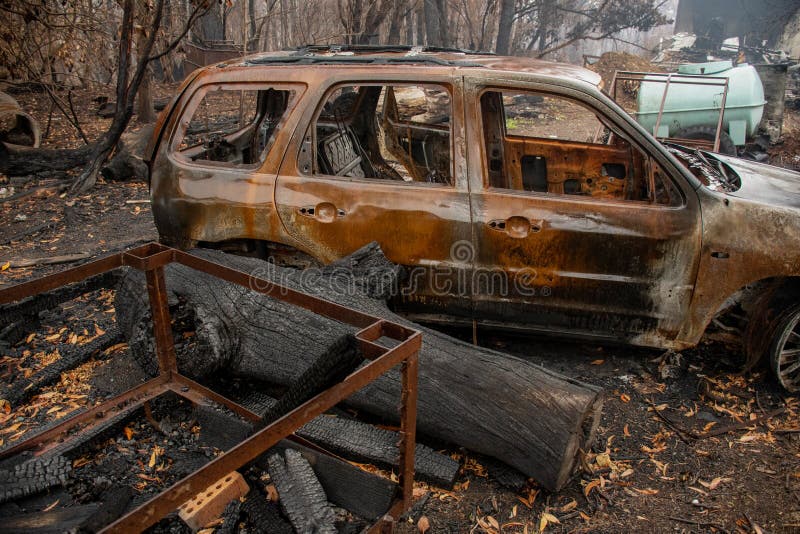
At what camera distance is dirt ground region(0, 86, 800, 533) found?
2.87 metres

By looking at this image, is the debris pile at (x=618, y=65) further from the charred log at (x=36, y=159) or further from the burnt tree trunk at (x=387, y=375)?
the burnt tree trunk at (x=387, y=375)

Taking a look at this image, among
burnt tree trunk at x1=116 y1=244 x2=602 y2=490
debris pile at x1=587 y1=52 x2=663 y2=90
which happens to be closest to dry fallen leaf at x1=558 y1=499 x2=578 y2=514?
burnt tree trunk at x1=116 y1=244 x2=602 y2=490

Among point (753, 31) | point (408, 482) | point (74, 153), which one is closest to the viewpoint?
point (408, 482)

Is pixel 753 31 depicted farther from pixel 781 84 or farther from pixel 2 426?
pixel 2 426

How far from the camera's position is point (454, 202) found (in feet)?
11.7

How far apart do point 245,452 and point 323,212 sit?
2237mm

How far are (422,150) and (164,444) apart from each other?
3.10 meters

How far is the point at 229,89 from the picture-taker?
3.91m

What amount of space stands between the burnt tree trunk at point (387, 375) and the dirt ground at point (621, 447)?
24 cm

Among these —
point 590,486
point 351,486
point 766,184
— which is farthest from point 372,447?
point 766,184

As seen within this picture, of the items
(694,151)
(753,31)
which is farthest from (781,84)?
(753,31)

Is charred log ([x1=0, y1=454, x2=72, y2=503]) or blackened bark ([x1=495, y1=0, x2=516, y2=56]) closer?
charred log ([x1=0, y1=454, x2=72, y2=503])

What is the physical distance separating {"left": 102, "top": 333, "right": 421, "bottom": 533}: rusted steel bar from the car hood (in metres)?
2.68

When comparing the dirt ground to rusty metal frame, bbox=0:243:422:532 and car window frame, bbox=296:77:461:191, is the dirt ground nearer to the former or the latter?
rusty metal frame, bbox=0:243:422:532
